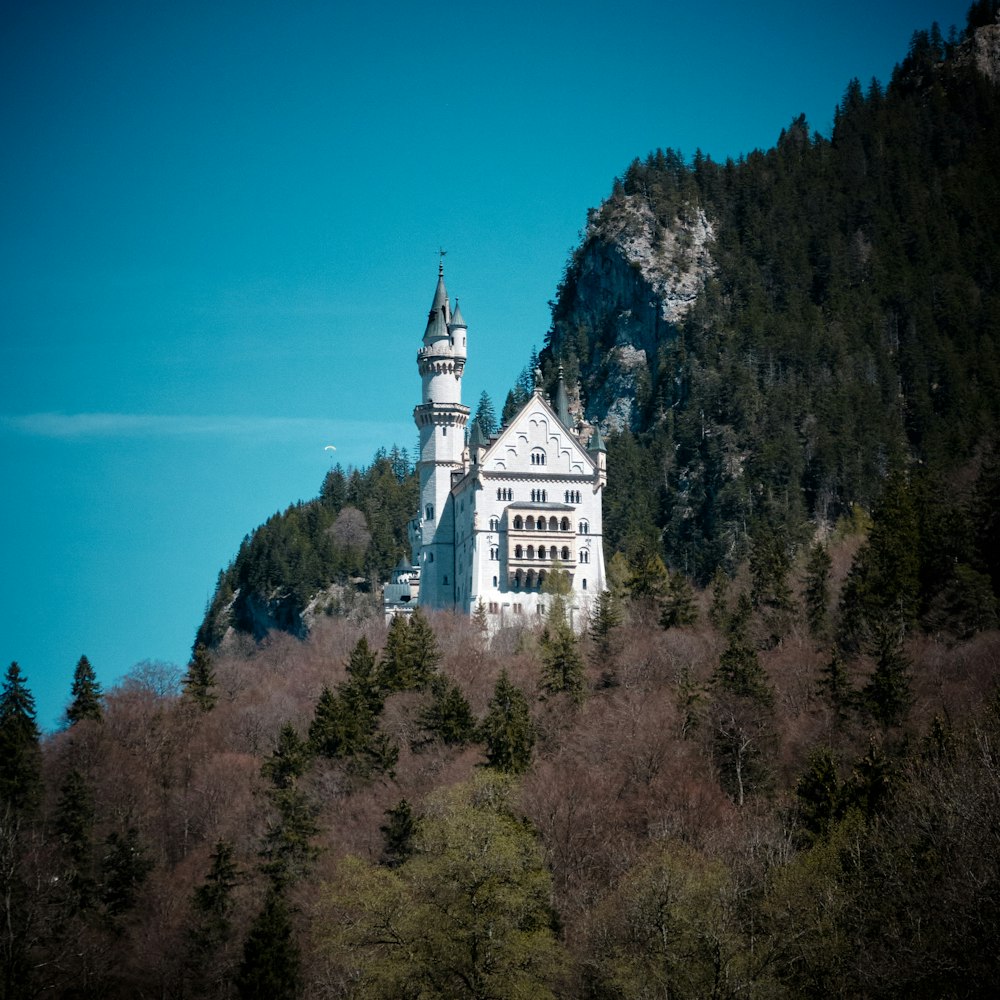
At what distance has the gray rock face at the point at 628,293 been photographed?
472 ft

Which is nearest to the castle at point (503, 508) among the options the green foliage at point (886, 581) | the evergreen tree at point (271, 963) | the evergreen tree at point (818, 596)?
the evergreen tree at point (818, 596)

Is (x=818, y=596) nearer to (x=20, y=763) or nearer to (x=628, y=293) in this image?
(x=20, y=763)

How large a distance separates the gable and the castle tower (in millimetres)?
6182

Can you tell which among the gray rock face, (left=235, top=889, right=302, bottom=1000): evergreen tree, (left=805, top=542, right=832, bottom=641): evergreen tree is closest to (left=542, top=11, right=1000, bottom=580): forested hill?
the gray rock face

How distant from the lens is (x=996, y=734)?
43.4 meters

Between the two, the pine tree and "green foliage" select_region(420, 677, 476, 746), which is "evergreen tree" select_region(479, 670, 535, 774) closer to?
"green foliage" select_region(420, 677, 476, 746)

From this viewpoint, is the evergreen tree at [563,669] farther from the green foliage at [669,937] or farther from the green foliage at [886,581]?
the green foliage at [669,937]

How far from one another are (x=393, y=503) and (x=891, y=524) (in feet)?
245

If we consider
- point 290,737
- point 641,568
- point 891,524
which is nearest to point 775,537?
point 641,568

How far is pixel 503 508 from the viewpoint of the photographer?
9031cm

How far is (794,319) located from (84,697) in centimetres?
8613

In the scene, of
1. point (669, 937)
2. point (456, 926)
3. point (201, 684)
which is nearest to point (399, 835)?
point (456, 926)

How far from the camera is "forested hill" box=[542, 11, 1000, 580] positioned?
120 m

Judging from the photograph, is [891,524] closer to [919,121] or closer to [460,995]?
[460,995]
